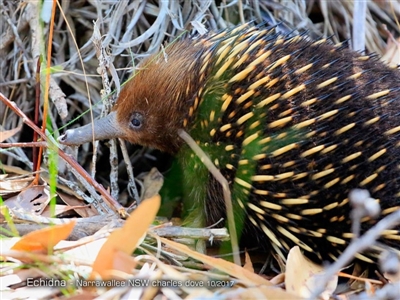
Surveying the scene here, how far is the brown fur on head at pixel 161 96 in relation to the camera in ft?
6.95

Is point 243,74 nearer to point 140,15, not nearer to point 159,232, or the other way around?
point 159,232

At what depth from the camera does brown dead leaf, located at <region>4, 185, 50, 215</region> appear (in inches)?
84.0

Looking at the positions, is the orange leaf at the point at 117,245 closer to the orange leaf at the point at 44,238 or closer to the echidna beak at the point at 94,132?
the orange leaf at the point at 44,238

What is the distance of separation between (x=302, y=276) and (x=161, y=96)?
794 millimetres

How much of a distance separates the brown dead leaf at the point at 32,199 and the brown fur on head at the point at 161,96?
1.16 feet

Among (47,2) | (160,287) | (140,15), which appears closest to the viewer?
(160,287)

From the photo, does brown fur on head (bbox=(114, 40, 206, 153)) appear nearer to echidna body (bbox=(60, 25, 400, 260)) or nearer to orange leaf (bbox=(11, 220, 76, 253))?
echidna body (bbox=(60, 25, 400, 260))

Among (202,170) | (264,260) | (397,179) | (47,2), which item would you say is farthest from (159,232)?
(47,2)

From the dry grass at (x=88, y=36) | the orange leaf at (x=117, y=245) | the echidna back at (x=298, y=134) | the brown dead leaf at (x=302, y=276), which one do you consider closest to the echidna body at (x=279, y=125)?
the echidna back at (x=298, y=134)

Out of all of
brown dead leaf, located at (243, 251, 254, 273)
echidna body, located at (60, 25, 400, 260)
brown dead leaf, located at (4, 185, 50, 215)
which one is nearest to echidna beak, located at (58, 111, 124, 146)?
echidna body, located at (60, 25, 400, 260)

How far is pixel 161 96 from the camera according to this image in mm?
2135

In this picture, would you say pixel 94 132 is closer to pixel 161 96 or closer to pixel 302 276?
pixel 161 96

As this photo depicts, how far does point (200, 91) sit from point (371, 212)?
1088mm

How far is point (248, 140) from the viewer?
1.92 meters
